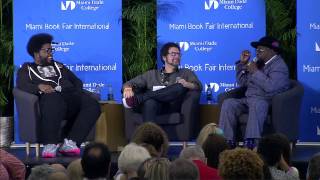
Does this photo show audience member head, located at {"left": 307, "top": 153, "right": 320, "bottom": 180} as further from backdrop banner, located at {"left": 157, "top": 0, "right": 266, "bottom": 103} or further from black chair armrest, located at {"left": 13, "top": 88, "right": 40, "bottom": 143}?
backdrop banner, located at {"left": 157, "top": 0, "right": 266, "bottom": 103}

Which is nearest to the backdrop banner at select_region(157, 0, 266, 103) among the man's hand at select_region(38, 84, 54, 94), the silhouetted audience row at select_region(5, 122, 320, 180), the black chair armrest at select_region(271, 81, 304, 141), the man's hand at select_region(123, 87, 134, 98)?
the man's hand at select_region(123, 87, 134, 98)

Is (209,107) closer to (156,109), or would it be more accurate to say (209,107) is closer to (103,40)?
(156,109)

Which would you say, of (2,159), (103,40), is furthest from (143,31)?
(2,159)

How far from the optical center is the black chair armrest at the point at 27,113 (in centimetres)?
755

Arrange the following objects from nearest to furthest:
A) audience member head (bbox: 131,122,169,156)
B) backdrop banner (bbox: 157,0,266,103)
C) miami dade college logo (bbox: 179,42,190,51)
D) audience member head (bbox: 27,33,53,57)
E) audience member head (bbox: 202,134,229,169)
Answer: audience member head (bbox: 202,134,229,169) < audience member head (bbox: 131,122,169,156) < audience member head (bbox: 27,33,53,57) < backdrop banner (bbox: 157,0,266,103) < miami dade college logo (bbox: 179,42,190,51)

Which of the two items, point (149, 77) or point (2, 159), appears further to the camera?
point (149, 77)

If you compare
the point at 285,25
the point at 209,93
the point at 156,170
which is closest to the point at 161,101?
the point at 209,93

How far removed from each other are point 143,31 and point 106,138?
1.66 metres

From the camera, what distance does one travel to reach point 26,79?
777cm

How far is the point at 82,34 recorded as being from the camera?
8.96 m

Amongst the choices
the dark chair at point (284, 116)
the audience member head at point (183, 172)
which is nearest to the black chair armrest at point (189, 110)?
the dark chair at point (284, 116)

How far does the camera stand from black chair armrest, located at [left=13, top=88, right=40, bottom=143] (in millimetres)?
7547

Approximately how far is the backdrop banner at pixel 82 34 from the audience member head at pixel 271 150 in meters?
4.22

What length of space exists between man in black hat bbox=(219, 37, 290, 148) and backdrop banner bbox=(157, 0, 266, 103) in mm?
729
